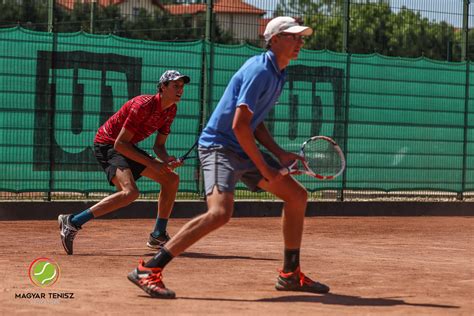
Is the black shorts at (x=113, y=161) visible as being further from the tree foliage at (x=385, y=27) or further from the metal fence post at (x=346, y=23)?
the metal fence post at (x=346, y=23)

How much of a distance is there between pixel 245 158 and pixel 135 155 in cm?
250

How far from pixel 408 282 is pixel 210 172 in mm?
1983

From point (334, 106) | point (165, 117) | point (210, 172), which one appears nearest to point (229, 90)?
point (210, 172)

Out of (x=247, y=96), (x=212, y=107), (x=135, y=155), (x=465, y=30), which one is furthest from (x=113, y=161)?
(x=465, y=30)

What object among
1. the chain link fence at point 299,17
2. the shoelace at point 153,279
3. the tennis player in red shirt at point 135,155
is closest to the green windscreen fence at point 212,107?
the chain link fence at point 299,17

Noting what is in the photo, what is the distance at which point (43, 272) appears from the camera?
28.2ft

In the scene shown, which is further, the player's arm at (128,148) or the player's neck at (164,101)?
the player's neck at (164,101)

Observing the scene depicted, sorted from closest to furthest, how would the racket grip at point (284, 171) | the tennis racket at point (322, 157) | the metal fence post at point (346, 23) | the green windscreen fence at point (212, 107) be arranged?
the racket grip at point (284, 171), the tennis racket at point (322, 157), the green windscreen fence at point (212, 107), the metal fence post at point (346, 23)

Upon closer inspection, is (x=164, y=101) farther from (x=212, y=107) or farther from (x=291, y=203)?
(x=212, y=107)

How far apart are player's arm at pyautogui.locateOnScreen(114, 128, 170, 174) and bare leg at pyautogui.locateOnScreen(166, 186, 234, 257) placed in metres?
2.63

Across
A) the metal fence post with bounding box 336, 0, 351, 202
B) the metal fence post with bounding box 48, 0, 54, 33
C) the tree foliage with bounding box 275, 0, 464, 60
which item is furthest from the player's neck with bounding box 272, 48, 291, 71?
the metal fence post with bounding box 336, 0, 351, 202

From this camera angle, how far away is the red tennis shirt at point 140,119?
10023 mm

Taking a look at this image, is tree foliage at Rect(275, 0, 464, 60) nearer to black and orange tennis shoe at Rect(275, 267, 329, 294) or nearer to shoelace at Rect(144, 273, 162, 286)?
black and orange tennis shoe at Rect(275, 267, 329, 294)

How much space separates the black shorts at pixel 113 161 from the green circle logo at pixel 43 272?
3.86 feet
